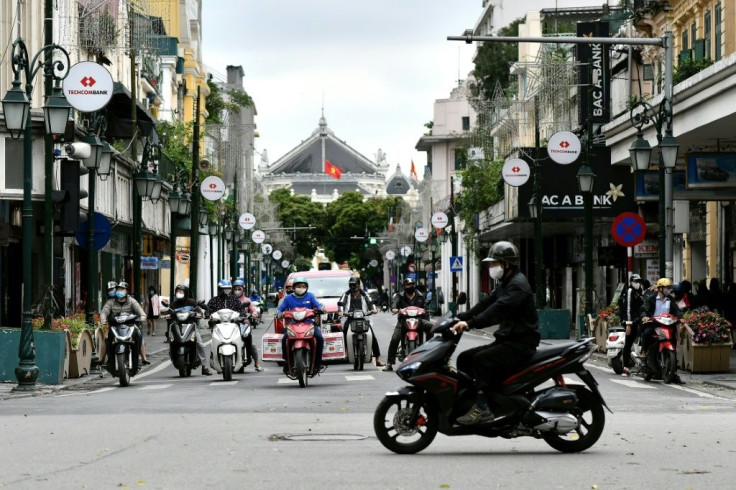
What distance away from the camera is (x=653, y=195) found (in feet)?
114

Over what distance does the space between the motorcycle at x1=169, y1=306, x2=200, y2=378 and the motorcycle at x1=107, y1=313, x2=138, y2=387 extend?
1.52m

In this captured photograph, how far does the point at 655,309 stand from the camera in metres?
24.3

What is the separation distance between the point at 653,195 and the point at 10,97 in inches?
658

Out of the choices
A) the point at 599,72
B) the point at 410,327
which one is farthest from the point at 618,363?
the point at 599,72

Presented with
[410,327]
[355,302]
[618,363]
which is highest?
[355,302]

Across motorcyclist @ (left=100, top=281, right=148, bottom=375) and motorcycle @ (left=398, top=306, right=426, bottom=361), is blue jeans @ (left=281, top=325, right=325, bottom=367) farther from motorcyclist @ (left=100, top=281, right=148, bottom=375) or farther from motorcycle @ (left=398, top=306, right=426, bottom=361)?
motorcycle @ (left=398, top=306, right=426, bottom=361)

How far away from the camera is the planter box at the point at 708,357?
25938mm

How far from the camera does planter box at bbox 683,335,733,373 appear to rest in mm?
25938

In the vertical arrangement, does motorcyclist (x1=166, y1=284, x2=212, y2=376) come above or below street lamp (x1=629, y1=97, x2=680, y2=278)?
below

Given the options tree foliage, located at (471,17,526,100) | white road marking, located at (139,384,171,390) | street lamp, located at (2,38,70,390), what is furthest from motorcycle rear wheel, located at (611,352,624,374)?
tree foliage, located at (471,17,526,100)

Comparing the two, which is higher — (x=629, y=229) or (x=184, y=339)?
(x=629, y=229)

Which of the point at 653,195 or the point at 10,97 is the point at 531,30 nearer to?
the point at 653,195

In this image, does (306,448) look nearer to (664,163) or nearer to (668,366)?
(668,366)

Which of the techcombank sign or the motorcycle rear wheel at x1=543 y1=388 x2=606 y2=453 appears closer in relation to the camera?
the motorcycle rear wheel at x1=543 y1=388 x2=606 y2=453
